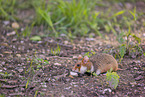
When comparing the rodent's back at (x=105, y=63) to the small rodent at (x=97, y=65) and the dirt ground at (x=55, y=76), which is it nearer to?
the small rodent at (x=97, y=65)

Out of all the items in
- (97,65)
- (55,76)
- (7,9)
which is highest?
(7,9)

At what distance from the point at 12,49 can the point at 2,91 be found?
178cm

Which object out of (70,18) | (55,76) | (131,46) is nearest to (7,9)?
(70,18)

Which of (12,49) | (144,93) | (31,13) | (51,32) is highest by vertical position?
(31,13)

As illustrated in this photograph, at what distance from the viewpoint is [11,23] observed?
603 centimetres

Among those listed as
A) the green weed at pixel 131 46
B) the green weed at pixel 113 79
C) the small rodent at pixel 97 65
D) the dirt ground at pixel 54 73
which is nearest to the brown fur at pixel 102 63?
the small rodent at pixel 97 65

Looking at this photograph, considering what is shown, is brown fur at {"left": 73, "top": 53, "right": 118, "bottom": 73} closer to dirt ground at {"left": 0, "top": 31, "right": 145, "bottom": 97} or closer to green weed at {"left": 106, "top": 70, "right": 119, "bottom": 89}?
dirt ground at {"left": 0, "top": 31, "right": 145, "bottom": 97}

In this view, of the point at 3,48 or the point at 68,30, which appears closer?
the point at 3,48

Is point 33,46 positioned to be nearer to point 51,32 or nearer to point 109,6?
point 51,32

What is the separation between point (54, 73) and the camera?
11.9 feet

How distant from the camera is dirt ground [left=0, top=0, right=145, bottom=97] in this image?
3.07 m

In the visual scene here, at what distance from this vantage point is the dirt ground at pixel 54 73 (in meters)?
3.07

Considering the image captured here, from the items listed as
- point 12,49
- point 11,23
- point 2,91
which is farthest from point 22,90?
point 11,23

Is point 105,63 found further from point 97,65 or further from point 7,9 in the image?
point 7,9
